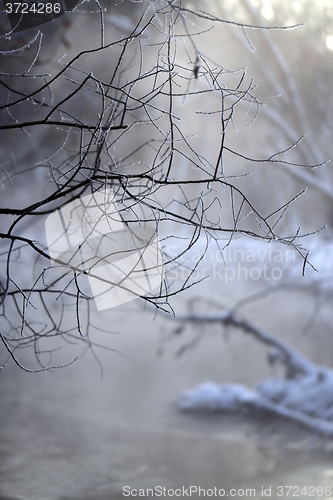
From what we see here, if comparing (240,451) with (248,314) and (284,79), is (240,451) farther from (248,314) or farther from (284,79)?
(284,79)

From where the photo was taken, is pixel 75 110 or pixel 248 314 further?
pixel 248 314

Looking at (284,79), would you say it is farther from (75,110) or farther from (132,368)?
(132,368)

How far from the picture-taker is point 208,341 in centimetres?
354

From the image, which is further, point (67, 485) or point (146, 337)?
point (146, 337)

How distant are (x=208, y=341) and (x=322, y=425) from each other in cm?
115

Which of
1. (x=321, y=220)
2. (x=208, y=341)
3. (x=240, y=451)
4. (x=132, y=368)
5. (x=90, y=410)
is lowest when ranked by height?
(x=240, y=451)

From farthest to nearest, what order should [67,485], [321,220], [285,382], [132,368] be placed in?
[132,368], [321,220], [285,382], [67,485]

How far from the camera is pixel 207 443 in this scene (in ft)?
9.09

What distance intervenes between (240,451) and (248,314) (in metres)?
1.11

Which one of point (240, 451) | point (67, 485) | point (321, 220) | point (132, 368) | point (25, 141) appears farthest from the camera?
point (132, 368)

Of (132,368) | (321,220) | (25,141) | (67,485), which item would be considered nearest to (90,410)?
(132,368)

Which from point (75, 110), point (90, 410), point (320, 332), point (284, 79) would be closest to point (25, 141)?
point (75, 110)

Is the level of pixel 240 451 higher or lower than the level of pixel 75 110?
lower

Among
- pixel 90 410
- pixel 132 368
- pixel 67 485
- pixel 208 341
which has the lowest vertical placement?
pixel 67 485
